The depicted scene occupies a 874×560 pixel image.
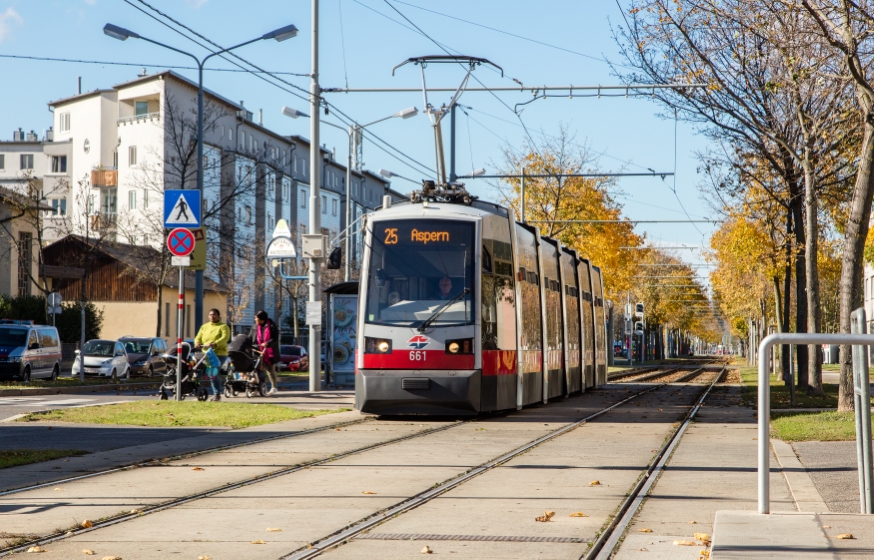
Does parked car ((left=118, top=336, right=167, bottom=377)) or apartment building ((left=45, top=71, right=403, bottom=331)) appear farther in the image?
apartment building ((left=45, top=71, right=403, bottom=331))

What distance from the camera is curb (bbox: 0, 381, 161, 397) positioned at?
98.0ft

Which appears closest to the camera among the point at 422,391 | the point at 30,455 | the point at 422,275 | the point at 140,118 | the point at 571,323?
the point at 30,455

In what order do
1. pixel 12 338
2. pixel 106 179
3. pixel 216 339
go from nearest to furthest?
pixel 216 339, pixel 12 338, pixel 106 179

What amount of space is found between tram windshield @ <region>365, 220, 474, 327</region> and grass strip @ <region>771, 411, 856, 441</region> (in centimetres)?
494

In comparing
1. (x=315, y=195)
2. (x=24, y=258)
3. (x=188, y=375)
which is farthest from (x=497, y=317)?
(x=24, y=258)

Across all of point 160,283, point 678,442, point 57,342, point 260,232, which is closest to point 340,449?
point 678,442

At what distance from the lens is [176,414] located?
64.0 ft

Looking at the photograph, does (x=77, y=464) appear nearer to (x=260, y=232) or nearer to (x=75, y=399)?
(x=75, y=399)

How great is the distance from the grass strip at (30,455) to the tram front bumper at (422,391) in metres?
5.88

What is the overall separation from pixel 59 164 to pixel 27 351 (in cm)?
6142

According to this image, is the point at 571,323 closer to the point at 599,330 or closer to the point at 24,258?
the point at 599,330

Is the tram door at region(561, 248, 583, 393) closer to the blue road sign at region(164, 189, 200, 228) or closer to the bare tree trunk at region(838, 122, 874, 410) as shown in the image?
the bare tree trunk at region(838, 122, 874, 410)

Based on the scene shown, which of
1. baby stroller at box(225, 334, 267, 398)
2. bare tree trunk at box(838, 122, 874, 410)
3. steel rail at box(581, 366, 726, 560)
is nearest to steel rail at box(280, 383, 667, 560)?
steel rail at box(581, 366, 726, 560)

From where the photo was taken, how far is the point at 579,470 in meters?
12.2
